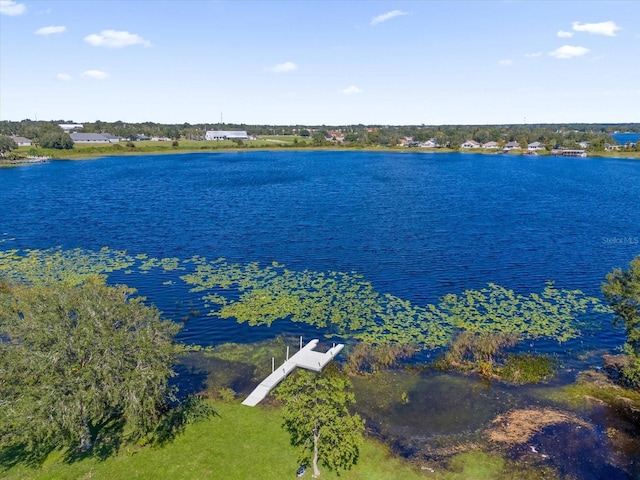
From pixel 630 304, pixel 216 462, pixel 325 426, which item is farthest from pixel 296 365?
pixel 630 304

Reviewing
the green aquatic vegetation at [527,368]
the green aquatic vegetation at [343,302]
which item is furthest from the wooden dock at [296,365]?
the green aquatic vegetation at [527,368]

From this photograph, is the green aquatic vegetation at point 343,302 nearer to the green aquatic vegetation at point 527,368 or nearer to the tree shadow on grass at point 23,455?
the green aquatic vegetation at point 527,368

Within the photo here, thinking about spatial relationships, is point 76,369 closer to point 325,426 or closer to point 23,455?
point 23,455

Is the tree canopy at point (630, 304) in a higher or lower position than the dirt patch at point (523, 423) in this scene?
higher

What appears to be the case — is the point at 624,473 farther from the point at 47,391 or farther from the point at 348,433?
the point at 47,391

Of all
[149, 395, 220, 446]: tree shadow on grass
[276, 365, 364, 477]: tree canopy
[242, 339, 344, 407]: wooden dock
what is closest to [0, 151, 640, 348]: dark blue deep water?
[242, 339, 344, 407]: wooden dock

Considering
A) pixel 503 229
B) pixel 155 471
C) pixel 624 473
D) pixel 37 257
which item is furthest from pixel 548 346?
pixel 37 257
